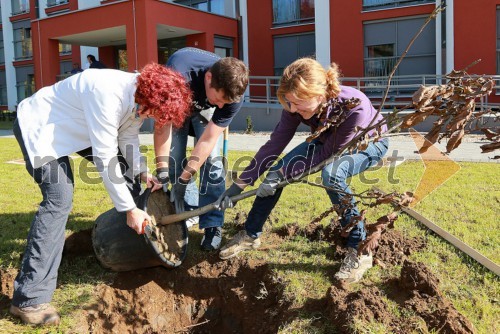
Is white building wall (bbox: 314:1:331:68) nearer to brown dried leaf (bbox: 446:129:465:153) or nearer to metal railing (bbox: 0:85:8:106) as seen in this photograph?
brown dried leaf (bbox: 446:129:465:153)

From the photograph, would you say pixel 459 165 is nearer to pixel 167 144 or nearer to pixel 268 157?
pixel 268 157

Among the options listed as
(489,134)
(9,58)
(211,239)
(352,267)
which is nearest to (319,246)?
(352,267)

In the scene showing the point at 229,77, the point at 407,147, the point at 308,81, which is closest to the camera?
the point at 308,81

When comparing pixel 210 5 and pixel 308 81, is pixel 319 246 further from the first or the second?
pixel 210 5

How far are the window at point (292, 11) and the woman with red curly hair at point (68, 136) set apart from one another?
53.6ft

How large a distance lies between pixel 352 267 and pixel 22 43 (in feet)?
101

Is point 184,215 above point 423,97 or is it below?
below

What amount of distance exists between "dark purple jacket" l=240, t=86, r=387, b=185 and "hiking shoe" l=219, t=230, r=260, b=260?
49 centimetres

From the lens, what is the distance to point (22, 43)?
29.2 meters

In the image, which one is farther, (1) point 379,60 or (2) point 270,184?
(1) point 379,60

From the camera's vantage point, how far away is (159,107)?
2.56 metres

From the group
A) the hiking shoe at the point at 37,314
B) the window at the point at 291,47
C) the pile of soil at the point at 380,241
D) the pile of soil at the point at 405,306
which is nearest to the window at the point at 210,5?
the window at the point at 291,47

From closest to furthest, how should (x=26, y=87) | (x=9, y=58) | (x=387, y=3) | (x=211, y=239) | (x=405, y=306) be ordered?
(x=405, y=306) < (x=211, y=239) < (x=387, y=3) < (x=26, y=87) < (x=9, y=58)

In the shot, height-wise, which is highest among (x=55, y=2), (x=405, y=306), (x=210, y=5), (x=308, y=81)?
→ (x=55, y=2)
